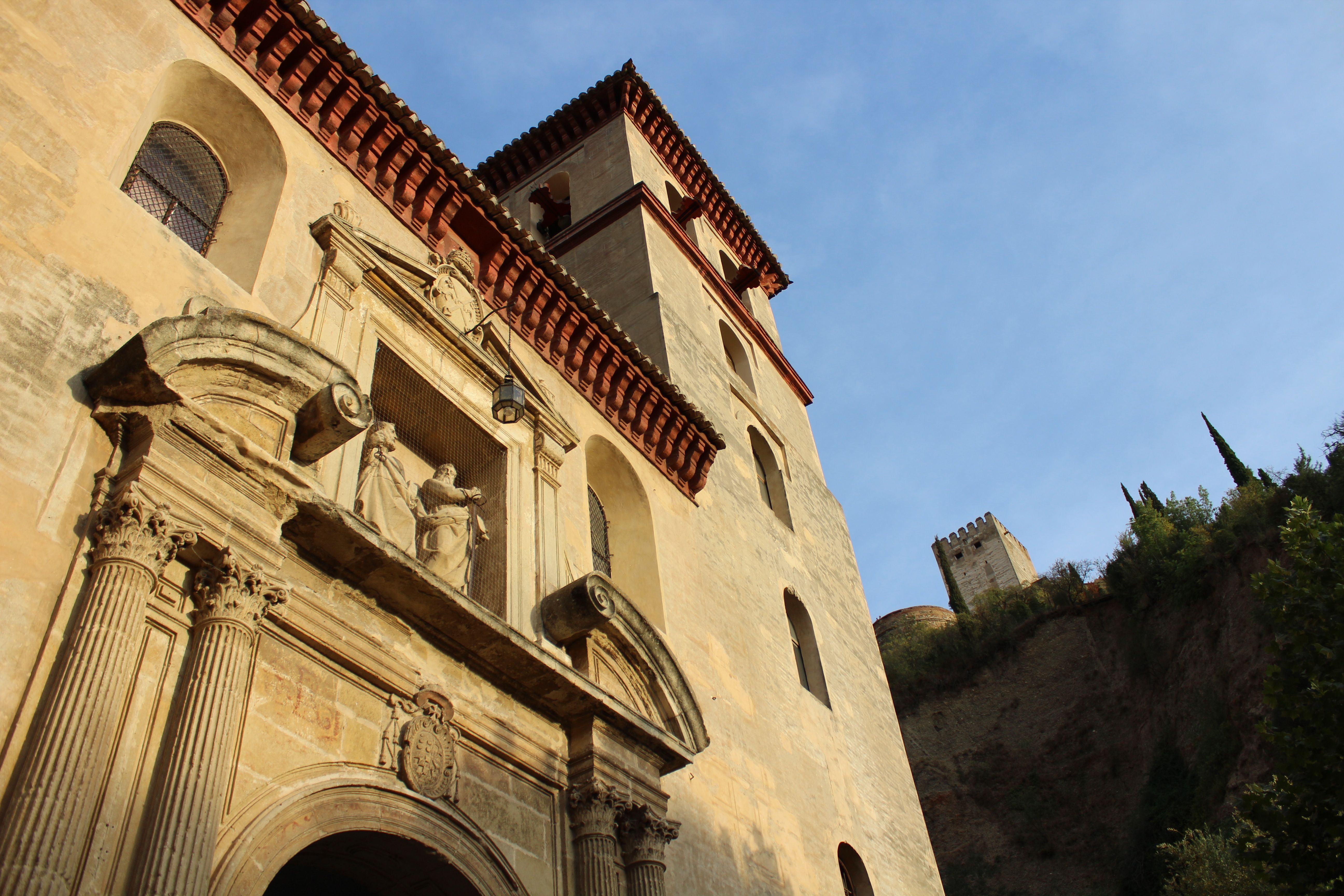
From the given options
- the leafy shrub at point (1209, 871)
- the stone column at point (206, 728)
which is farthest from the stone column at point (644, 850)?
the leafy shrub at point (1209, 871)

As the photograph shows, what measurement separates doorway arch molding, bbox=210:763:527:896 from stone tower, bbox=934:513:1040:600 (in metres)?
61.0

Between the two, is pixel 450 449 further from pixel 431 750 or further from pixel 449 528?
pixel 431 750

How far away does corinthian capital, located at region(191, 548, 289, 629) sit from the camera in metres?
5.48

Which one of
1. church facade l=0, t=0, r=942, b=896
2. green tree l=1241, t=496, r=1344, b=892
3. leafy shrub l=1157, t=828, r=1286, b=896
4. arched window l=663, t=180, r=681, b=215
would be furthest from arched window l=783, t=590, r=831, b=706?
leafy shrub l=1157, t=828, r=1286, b=896

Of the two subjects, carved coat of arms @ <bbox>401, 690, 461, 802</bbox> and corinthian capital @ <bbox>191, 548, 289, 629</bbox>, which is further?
carved coat of arms @ <bbox>401, 690, 461, 802</bbox>

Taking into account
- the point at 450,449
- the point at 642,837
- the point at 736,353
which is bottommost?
the point at 642,837

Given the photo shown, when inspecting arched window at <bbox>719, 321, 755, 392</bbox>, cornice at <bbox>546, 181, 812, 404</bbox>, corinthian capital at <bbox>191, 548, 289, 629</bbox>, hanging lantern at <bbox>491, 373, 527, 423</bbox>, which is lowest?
corinthian capital at <bbox>191, 548, 289, 629</bbox>

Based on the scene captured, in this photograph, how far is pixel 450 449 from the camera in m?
9.53

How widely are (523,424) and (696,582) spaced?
3055mm

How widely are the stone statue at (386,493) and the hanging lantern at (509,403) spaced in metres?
0.91

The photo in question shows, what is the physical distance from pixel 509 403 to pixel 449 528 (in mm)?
1105

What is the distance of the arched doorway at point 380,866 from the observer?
20.4 feet

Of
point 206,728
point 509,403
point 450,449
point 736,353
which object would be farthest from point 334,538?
point 736,353

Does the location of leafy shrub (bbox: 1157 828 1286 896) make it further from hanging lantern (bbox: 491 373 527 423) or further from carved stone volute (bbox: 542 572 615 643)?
hanging lantern (bbox: 491 373 527 423)
